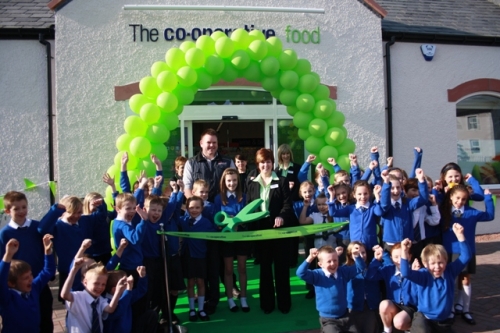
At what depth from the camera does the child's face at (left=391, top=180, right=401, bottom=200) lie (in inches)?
190

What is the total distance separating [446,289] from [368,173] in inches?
83.2

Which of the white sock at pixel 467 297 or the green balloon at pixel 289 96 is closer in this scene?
the white sock at pixel 467 297

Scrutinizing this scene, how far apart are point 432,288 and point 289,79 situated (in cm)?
328

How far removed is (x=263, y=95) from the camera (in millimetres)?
8531

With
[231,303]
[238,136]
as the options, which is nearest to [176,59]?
[231,303]

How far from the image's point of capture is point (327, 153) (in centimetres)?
647

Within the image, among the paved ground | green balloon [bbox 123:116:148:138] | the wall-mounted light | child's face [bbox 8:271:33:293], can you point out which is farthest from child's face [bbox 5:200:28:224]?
the wall-mounted light

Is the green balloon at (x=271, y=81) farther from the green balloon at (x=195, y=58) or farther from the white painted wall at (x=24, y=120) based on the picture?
the white painted wall at (x=24, y=120)

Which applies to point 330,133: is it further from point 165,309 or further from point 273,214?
point 165,309

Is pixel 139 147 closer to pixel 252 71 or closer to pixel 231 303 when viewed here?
pixel 252 71

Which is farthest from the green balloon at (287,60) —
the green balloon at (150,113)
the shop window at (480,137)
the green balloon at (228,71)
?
the shop window at (480,137)

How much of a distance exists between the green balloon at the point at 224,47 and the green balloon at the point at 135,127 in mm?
1300

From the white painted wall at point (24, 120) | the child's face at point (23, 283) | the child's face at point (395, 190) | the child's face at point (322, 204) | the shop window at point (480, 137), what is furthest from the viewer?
the shop window at point (480, 137)

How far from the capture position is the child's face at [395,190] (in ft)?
15.8
